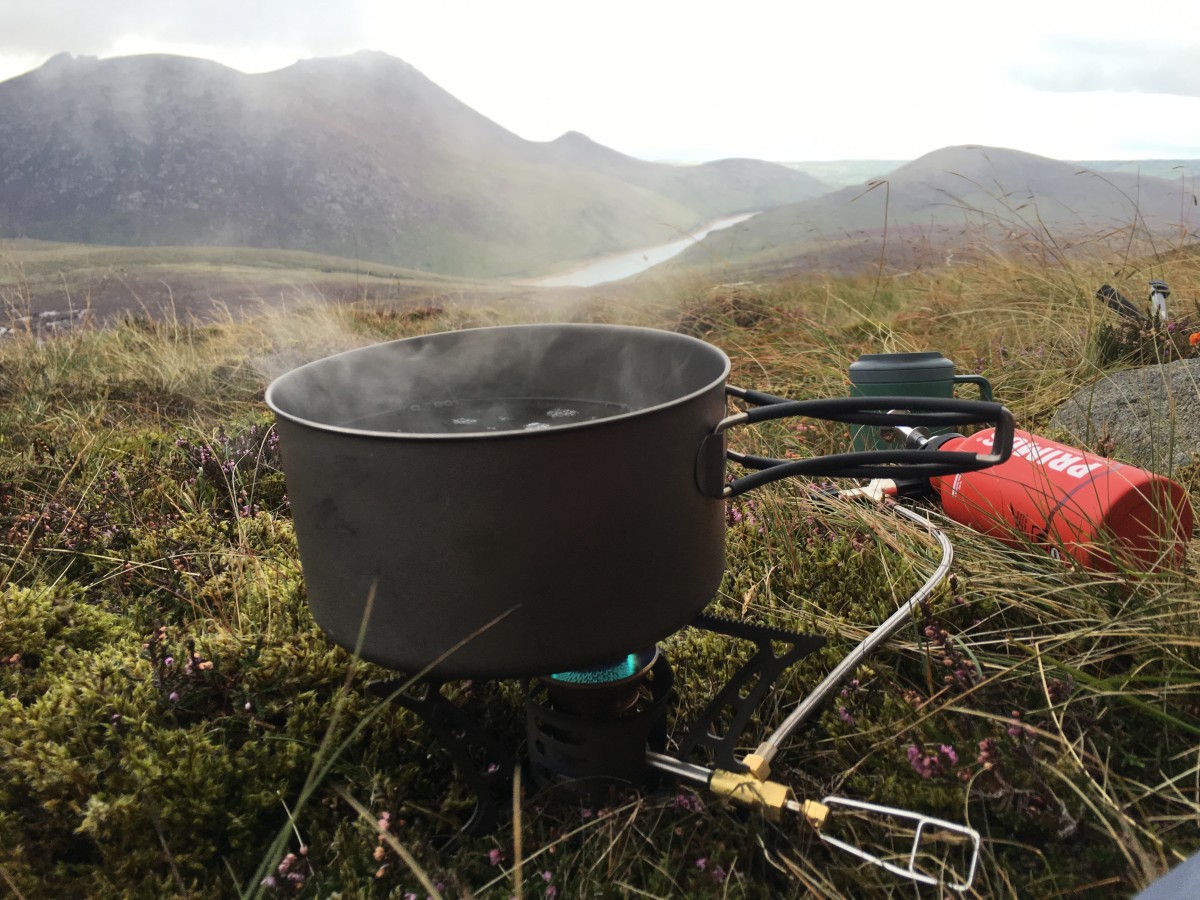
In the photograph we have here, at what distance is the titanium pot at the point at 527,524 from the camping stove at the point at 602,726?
0.26 meters

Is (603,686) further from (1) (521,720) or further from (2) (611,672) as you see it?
(1) (521,720)

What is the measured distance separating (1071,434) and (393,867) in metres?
2.73

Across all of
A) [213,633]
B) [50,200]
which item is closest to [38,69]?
[50,200]

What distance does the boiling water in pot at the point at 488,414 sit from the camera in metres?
1.67

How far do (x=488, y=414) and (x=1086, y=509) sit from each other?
1.51 metres

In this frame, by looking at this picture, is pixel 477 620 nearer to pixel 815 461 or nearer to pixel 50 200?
pixel 815 461

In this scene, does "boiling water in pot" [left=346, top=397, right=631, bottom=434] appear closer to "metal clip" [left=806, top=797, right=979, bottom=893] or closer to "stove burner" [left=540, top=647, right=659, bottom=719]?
"stove burner" [left=540, top=647, right=659, bottom=719]

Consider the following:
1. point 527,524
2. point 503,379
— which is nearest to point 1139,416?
point 503,379

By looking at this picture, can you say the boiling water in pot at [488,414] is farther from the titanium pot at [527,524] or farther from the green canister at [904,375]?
the green canister at [904,375]

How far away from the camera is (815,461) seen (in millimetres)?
1282

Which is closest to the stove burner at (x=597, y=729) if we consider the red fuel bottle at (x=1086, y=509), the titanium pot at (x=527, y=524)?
the titanium pot at (x=527, y=524)

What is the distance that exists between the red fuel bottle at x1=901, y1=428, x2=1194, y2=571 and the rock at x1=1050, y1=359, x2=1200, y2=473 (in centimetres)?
52

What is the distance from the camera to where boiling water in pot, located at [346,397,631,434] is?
167 centimetres

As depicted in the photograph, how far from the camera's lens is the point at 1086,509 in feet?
6.70
